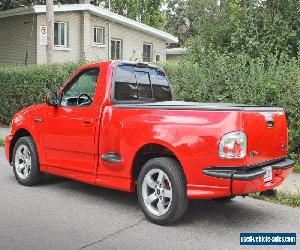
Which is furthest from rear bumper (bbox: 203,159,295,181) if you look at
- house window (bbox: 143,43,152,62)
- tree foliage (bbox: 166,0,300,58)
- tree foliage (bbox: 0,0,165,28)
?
tree foliage (bbox: 0,0,165,28)

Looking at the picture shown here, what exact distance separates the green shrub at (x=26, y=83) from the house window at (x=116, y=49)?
12.3 meters

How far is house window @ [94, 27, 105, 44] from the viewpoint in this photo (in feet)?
91.5

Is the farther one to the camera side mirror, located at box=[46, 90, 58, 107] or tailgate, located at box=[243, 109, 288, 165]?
side mirror, located at box=[46, 90, 58, 107]

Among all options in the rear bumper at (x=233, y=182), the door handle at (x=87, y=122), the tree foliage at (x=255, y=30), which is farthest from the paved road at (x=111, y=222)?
the tree foliage at (x=255, y=30)

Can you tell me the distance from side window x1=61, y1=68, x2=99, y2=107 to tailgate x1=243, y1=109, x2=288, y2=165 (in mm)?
2370

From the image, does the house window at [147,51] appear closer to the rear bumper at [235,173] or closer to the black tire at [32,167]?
the black tire at [32,167]

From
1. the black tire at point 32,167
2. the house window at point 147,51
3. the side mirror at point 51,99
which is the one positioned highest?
the house window at point 147,51

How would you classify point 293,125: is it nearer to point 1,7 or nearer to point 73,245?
point 73,245

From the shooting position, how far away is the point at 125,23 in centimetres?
2931

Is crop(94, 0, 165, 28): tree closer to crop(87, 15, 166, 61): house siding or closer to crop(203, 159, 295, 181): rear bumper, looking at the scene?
crop(87, 15, 166, 61): house siding

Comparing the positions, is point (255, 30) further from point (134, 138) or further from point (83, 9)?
point (83, 9)

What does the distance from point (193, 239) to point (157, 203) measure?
75 cm

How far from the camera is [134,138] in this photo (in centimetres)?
602

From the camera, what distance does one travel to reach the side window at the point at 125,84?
22.0ft
